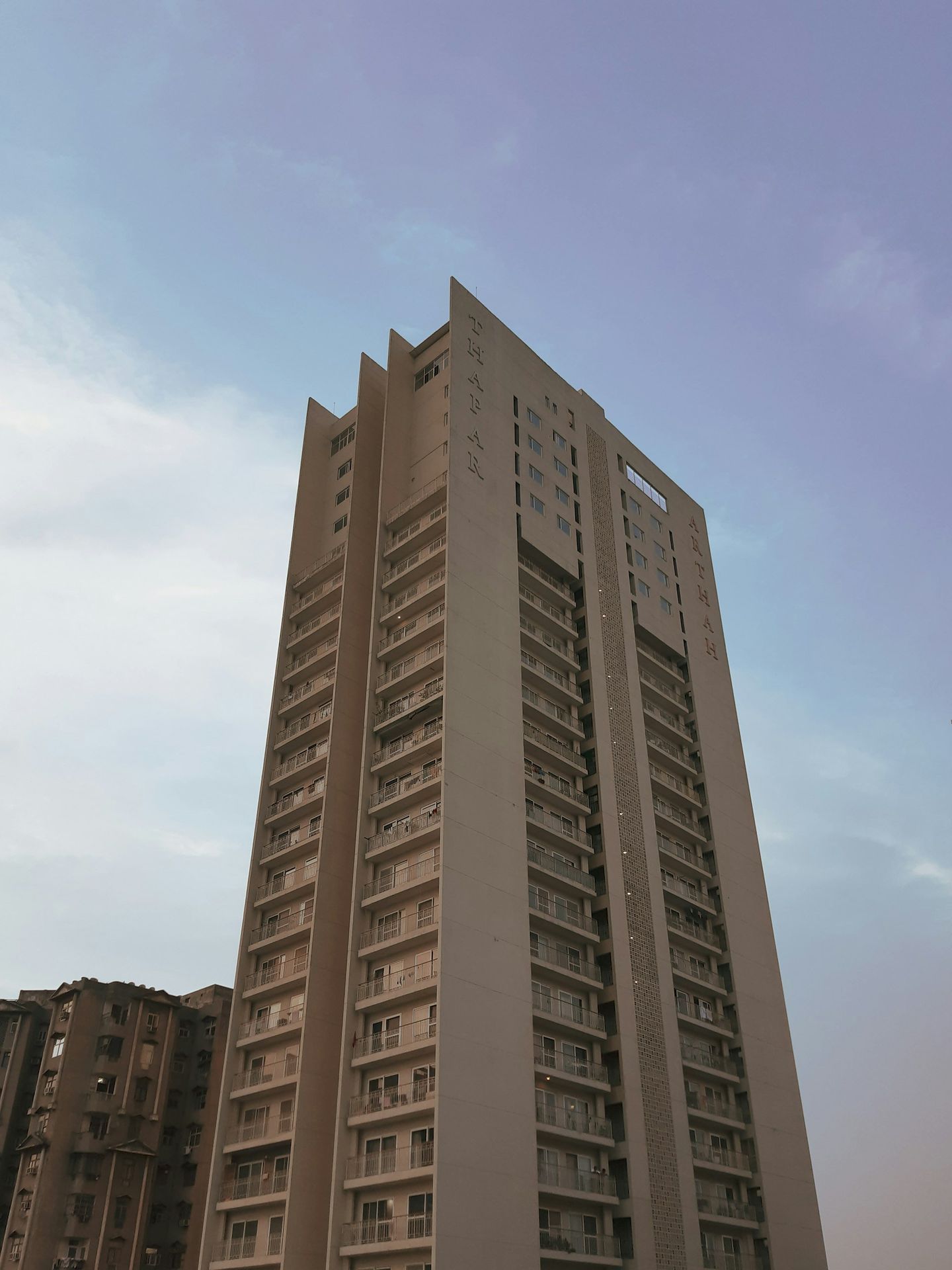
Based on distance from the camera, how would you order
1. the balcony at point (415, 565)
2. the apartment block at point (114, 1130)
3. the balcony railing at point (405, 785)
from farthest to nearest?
the apartment block at point (114, 1130)
the balcony at point (415, 565)
the balcony railing at point (405, 785)

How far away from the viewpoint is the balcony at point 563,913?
49.5 m

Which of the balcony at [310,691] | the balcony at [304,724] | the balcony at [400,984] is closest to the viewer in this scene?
the balcony at [400,984]

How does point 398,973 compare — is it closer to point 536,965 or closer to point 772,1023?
point 536,965

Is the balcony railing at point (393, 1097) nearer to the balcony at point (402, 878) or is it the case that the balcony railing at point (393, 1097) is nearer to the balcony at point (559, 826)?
the balcony at point (402, 878)

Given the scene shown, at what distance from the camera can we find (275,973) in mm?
52969

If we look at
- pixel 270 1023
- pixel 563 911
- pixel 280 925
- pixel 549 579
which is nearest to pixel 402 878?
pixel 563 911

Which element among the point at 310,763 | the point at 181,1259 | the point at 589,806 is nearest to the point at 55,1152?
the point at 181,1259

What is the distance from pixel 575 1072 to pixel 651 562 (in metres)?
36.5

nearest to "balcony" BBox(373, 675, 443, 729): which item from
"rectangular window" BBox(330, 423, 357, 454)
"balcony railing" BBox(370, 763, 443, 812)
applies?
"balcony railing" BBox(370, 763, 443, 812)

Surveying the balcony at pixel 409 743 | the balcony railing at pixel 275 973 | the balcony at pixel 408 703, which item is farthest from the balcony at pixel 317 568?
the balcony railing at pixel 275 973

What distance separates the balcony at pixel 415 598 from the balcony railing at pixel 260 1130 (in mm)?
25486

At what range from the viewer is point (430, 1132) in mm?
41531

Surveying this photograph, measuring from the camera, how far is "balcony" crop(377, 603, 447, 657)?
55.2 m

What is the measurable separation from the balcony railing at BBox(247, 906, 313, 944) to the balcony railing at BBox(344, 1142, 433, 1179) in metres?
12.9
